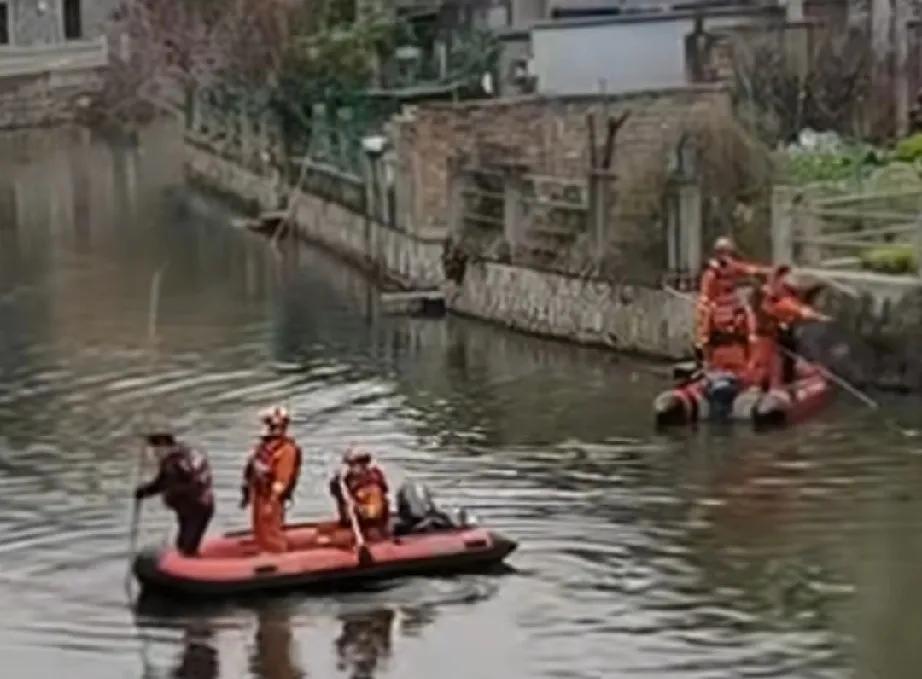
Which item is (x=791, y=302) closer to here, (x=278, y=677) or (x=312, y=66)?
(x=278, y=677)

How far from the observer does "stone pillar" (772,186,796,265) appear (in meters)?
34.2

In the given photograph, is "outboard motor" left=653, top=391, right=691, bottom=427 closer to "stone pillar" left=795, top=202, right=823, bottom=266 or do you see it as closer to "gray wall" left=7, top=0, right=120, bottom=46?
"stone pillar" left=795, top=202, right=823, bottom=266

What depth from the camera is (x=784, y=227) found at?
3422 cm

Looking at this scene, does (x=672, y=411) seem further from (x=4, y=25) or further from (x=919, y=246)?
(x=4, y=25)

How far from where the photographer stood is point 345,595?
2334 cm

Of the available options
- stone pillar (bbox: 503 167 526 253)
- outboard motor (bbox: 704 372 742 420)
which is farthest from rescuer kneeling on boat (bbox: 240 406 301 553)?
stone pillar (bbox: 503 167 526 253)

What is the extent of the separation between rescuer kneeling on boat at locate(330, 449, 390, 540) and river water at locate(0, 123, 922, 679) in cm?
57

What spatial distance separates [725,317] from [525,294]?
805 cm

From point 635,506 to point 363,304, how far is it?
16.4 meters

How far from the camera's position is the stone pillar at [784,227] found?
1346 inches

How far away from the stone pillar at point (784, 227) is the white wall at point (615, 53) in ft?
46.6

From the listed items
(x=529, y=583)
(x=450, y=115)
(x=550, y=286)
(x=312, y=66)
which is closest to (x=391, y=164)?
(x=450, y=115)

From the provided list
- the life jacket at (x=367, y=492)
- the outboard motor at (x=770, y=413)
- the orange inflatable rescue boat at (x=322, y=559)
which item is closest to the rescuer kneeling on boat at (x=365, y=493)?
the life jacket at (x=367, y=492)

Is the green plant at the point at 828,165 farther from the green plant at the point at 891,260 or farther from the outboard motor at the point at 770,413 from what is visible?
the outboard motor at the point at 770,413
